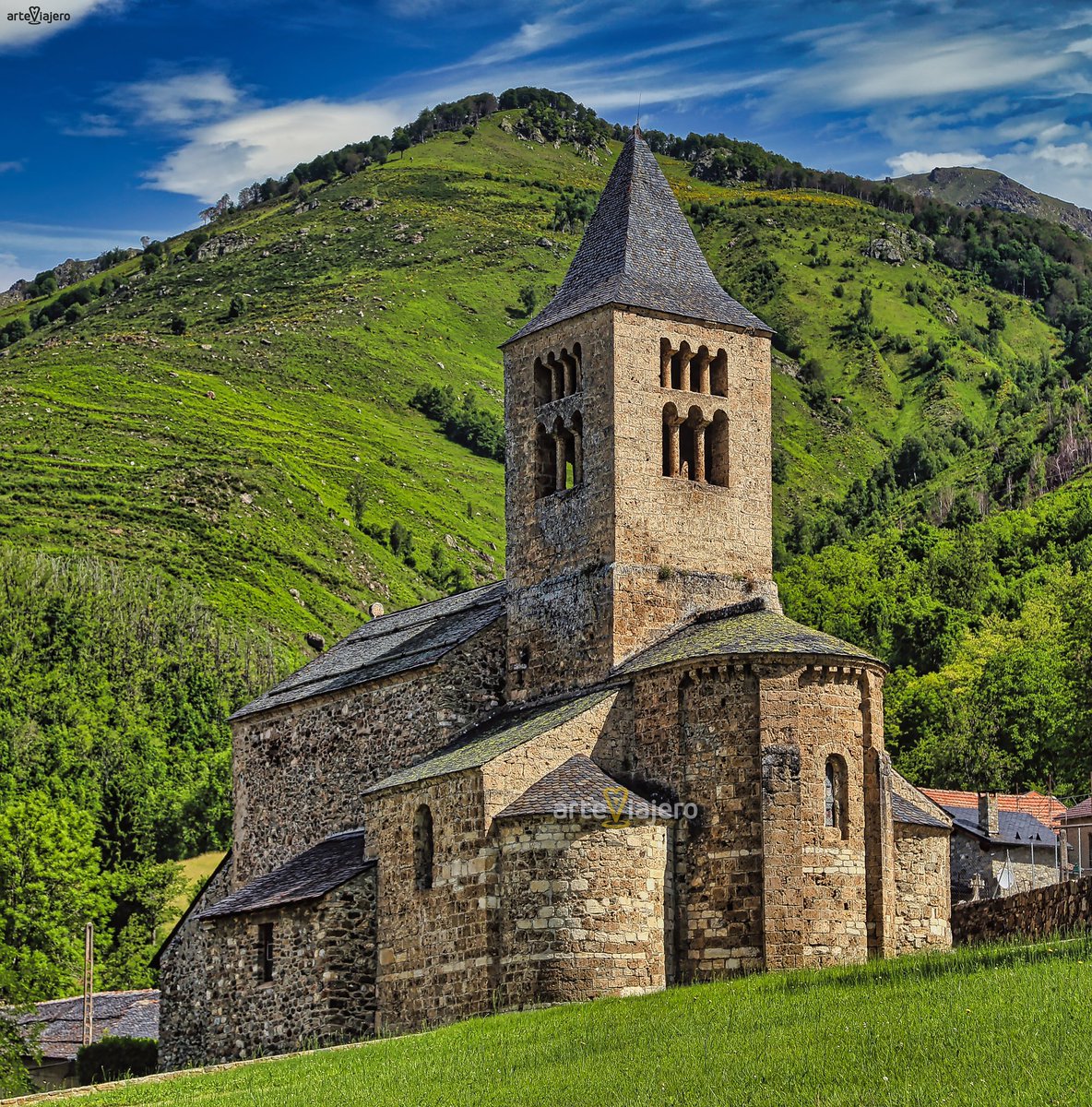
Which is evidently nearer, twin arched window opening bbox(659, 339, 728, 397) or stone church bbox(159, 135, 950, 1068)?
stone church bbox(159, 135, 950, 1068)

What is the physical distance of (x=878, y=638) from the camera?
115500 mm

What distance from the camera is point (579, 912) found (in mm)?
38031

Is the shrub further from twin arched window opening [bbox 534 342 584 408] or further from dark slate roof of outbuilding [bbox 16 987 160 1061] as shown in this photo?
twin arched window opening [bbox 534 342 584 408]

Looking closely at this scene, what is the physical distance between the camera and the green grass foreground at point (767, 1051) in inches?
935

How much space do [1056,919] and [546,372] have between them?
20231 mm

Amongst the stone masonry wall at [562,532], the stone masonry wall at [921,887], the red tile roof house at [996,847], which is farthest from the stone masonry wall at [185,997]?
the red tile roof house at [996,847]

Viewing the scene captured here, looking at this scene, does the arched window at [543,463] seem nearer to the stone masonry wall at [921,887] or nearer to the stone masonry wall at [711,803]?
the stone masonry wall at [711,803]

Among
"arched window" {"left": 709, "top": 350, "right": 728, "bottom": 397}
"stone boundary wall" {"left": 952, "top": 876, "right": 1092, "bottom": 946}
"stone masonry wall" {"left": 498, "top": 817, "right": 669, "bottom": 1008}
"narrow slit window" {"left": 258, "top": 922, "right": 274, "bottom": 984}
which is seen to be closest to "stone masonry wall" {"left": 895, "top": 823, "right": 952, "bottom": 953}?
"stone boundary wall" {"left": 952, "top": 876, "right": 1092, "bottom": 946}

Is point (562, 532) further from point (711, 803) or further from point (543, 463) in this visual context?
point (711, 803)

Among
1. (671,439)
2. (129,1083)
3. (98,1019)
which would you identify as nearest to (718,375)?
(671,439)

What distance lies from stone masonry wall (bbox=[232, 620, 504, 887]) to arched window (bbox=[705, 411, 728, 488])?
6.69 m

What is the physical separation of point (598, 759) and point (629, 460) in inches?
297

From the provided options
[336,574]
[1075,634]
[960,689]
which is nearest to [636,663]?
[1075,634]

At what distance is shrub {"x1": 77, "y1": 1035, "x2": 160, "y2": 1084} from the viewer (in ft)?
173
